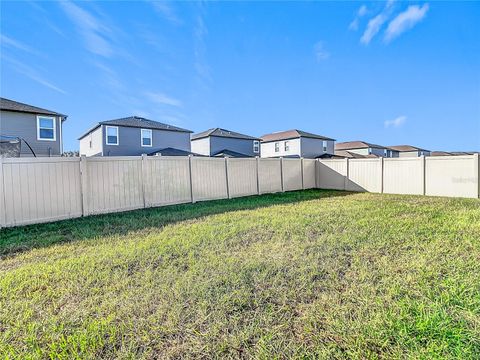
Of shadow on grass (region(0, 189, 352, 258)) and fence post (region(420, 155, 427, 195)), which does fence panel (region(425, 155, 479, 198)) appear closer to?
fence post (region(420, 155, 427, 195))

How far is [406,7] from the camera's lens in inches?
368

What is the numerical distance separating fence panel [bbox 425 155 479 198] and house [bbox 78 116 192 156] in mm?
16863

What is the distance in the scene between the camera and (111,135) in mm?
18172

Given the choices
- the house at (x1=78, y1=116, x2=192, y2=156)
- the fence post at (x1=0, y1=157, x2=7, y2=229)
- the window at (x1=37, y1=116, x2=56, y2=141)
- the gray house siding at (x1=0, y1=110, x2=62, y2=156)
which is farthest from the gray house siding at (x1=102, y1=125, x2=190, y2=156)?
the fence post at (x1=0, y1=157, x2=7, y2=229)

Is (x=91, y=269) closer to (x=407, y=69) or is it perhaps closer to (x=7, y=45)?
(x=7, y=45)

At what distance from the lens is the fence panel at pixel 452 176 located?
Result: 9013 mm

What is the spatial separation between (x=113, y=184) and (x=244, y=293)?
5.83 m

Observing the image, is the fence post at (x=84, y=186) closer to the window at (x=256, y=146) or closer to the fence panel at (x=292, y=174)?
the fence panel at (x=292, y=174)

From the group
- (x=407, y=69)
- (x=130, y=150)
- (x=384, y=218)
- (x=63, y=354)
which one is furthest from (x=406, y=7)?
(x=130, y=150)

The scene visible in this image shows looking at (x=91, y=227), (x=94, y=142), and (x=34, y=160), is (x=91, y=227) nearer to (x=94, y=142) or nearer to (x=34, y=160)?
(x=34, y=160)

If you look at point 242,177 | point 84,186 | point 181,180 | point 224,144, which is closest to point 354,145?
point 224,144

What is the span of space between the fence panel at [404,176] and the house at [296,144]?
15094mm

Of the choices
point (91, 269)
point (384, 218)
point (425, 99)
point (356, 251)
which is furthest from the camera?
point (425, 99)

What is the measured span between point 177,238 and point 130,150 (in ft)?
54.0
